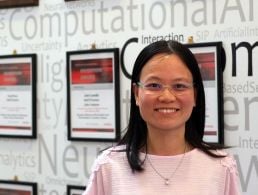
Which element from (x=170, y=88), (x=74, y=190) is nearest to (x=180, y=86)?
(x=170, y=88)

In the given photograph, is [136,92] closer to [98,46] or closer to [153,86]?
[153,86]

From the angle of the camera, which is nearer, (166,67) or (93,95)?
(166,67)

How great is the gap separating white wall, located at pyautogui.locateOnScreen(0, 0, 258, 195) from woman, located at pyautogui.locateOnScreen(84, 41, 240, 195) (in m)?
0.55

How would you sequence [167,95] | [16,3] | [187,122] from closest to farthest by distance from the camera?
[167,95] → [187,122] → [16,3]

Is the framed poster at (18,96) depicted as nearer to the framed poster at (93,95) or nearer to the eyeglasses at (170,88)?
the framed poster at (93,95)

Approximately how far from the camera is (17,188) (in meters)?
2.02

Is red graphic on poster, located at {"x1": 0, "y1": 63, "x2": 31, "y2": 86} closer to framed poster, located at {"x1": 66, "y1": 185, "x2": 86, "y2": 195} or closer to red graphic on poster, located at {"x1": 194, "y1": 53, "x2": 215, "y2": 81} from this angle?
framed poster, located at {"x1": 66, "y1": 185, "x2": 86, "y2": 195}

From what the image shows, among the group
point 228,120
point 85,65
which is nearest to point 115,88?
point 85,65

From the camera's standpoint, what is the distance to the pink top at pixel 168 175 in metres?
0.99

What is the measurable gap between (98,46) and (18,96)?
1.48 ft

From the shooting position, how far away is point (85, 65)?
1.84 meters

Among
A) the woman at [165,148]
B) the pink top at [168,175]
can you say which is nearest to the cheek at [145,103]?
the woman at [165,148]

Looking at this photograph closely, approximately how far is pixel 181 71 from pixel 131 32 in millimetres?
806

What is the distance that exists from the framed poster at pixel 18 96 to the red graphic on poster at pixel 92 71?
213 mm
